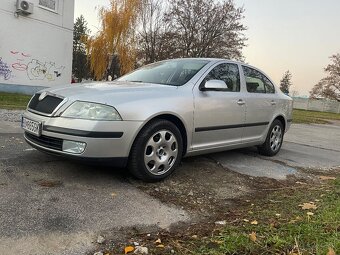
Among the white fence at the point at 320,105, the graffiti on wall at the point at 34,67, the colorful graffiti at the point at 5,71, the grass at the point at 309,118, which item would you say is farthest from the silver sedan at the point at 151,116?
the white fence at the point at 320,105

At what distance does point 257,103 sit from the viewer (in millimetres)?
5906

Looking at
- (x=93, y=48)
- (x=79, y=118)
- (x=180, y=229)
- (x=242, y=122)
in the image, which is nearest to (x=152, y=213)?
(x=180, y=229)

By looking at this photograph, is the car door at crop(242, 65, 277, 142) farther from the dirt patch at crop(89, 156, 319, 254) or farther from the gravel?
the gravel

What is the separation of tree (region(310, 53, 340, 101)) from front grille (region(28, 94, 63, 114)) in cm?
5726

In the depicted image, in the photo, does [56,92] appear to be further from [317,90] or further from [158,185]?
[317,90]

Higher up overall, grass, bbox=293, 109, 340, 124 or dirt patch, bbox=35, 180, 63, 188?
dirt patch, bbox=35, 180, 63, 188

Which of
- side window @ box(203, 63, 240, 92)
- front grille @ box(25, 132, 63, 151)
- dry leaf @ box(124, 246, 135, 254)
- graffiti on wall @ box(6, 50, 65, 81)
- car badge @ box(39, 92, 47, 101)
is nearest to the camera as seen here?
dry leaf @ box(124, 246, 135, 254)

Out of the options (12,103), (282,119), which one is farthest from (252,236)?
(12,103)

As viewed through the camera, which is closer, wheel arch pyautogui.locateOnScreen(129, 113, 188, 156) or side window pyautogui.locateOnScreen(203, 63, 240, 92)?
wheel arch pyautogui.locateOnScreen(129, 113, 188, 156)

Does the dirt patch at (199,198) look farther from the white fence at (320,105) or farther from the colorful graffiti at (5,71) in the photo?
the white fence at (320,105)

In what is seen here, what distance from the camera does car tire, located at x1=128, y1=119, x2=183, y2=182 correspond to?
408 centimetres

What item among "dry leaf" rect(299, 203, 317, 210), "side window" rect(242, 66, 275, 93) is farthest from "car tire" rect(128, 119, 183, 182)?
"side window" rect(242, 66, 275, 93)

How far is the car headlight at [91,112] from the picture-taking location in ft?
12.6

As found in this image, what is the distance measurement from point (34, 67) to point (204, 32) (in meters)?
18.0
